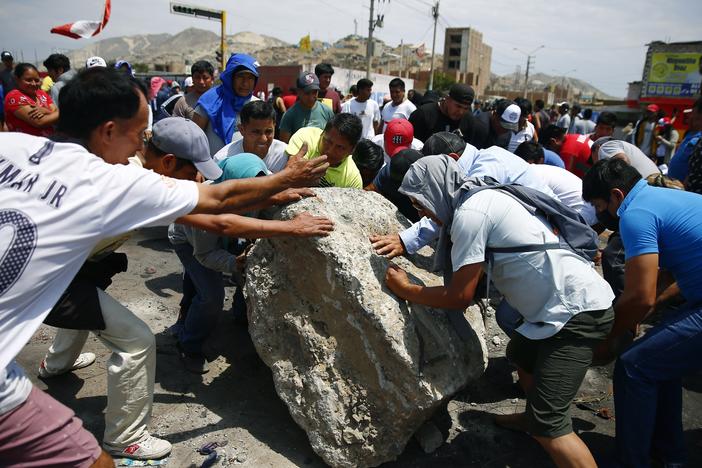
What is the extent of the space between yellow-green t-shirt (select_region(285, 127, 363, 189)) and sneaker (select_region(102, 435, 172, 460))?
2.03 meters

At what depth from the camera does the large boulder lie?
2.46 meters

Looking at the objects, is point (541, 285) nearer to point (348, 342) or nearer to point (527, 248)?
point (527, 248)

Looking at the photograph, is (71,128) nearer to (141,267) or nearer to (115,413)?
(115,413)

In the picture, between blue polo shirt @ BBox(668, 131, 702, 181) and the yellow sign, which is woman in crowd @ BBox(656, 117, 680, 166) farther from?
the yellow sign

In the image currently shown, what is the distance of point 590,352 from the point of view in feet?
7.85

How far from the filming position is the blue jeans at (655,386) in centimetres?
238

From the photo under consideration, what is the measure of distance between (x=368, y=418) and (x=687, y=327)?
168cm

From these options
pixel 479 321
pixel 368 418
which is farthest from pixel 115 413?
pixel 479 321

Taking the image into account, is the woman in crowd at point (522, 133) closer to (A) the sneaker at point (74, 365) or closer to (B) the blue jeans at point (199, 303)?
(B) the blue jeans at point (199, 303)

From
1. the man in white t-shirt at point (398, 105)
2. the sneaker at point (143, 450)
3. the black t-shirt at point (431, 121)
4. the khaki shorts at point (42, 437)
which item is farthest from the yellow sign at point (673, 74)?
the khaki shorts at point (42, 437)

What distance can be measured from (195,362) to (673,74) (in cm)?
3404

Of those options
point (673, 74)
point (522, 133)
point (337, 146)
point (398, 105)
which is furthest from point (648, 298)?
point (673, 74)

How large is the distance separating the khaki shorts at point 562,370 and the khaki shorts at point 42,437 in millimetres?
1964

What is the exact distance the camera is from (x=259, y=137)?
3.78m
